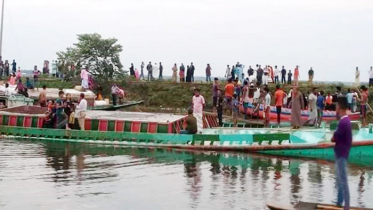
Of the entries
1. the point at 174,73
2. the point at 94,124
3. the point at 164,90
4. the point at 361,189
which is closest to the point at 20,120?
the point at 94,124

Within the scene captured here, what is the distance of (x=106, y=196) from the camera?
43.8ft

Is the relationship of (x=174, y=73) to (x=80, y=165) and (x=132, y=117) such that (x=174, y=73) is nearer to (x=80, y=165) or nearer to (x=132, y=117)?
(x=132, y=117)

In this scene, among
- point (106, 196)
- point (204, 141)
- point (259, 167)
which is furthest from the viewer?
point (204, 141)

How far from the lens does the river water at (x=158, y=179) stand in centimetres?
1291

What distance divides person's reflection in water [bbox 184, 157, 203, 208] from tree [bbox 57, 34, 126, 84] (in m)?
25.6

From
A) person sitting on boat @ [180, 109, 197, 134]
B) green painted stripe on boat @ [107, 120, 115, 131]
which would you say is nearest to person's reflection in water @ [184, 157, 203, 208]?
person sitting on boat @ [180, 109, 197, 134]

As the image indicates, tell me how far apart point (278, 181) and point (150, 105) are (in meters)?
28.4

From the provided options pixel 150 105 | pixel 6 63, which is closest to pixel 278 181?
pixel 150 105

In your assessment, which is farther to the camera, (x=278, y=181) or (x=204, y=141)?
(x=204, y=141)

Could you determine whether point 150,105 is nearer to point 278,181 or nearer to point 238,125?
point 238,125

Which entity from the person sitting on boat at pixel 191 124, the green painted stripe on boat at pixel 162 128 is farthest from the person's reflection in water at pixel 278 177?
the green painted stripe on boat at pixel 162 128

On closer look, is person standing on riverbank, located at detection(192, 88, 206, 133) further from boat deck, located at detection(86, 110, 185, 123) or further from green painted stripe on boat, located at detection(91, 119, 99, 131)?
green painted stripe on boat, located at detection(91, 119, 99, 131)

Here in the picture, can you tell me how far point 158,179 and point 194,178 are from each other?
2.75 feet

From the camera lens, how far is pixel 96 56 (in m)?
44.2
